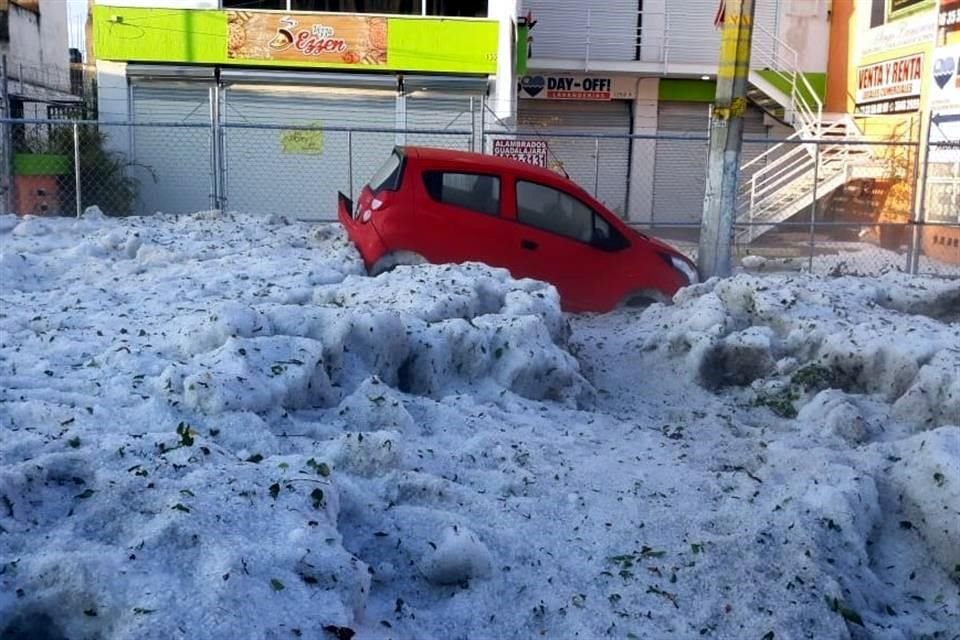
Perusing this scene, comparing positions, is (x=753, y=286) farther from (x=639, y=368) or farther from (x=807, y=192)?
(x=807, y=192)

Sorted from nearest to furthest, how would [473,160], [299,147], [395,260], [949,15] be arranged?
1. [395,260]
2. [473,160]
3. [949,15]
4. [299,147]

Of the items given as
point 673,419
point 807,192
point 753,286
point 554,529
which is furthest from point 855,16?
point 554,529

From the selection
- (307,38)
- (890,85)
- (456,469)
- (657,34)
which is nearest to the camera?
(456,469)

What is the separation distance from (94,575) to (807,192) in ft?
70.4

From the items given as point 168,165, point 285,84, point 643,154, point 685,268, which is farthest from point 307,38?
point 685,268

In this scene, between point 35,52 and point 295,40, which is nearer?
point 295,40

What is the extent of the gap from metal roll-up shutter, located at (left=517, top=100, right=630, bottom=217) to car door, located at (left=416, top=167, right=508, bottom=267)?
14.5 m

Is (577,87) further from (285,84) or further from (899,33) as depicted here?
(285,84)

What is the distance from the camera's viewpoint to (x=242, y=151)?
20.9 m

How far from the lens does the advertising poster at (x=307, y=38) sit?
843 inches

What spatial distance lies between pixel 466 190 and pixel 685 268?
2373 millimetres

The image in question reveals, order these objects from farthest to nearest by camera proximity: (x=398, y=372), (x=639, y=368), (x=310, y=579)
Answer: (x=639, y=368) < (x=398, y=372) < (x=310, y=579)

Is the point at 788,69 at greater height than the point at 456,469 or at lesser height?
greater

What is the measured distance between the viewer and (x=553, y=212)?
10.7 m
